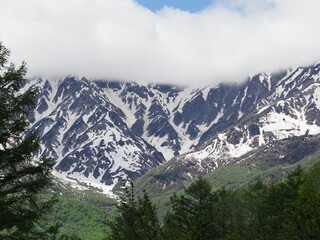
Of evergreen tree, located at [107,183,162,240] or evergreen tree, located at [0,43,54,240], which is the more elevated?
evergreen tree, located at [0,43,54,240]

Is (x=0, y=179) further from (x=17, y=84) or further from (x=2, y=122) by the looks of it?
(x=17, y=84)

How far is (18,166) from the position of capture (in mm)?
19281

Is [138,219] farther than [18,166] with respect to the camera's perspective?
No

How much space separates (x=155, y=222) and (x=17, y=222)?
6752 millimetres

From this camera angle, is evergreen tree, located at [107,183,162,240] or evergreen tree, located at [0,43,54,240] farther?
evergreen tree, located at [0,43,54,240]

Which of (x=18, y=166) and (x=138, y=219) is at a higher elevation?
(x=18, y=166)

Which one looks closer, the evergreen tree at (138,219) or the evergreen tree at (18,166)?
the evergreen tree at (138,219)

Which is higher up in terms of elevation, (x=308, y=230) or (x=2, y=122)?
(x=2, y=122)

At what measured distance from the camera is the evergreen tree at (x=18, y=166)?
18.4 metres

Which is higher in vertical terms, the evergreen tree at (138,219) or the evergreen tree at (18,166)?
the evergreen tree at (18,166)

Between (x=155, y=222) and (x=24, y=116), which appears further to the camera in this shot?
(x=24, y=116)

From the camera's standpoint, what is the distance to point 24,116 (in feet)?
65.4

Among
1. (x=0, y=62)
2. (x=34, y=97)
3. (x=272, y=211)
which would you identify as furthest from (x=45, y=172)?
(x=272, y=211)

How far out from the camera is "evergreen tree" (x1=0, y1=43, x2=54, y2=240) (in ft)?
60.4
